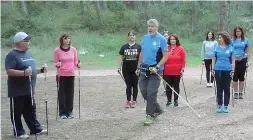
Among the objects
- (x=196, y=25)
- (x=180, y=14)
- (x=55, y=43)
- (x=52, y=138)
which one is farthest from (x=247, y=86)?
(x=180, y=14)

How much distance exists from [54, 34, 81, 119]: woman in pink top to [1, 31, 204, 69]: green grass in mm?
11909

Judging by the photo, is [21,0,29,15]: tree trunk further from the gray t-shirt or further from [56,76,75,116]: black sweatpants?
the gray t-shirt

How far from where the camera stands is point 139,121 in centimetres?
830

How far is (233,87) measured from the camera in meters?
10.7

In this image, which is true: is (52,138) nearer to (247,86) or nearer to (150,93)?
(150,93)

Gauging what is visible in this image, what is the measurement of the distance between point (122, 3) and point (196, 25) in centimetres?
971

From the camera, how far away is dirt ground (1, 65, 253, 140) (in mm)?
7199

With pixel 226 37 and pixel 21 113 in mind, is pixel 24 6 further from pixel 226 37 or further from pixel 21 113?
pixel 21 113

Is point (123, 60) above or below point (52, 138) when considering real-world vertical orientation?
above

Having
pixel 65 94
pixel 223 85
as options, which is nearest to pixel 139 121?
pixel 65 94

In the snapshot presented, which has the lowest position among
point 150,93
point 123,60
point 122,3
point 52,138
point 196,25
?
point 52,138

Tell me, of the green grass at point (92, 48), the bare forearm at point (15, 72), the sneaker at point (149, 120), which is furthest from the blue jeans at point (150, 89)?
the green grass at point (92, 48)

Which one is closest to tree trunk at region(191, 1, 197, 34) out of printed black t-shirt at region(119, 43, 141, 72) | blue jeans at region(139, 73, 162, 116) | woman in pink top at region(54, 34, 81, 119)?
printed black t-shirt at region(119, 43, 141, 72)

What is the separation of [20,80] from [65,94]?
73.7 inches
